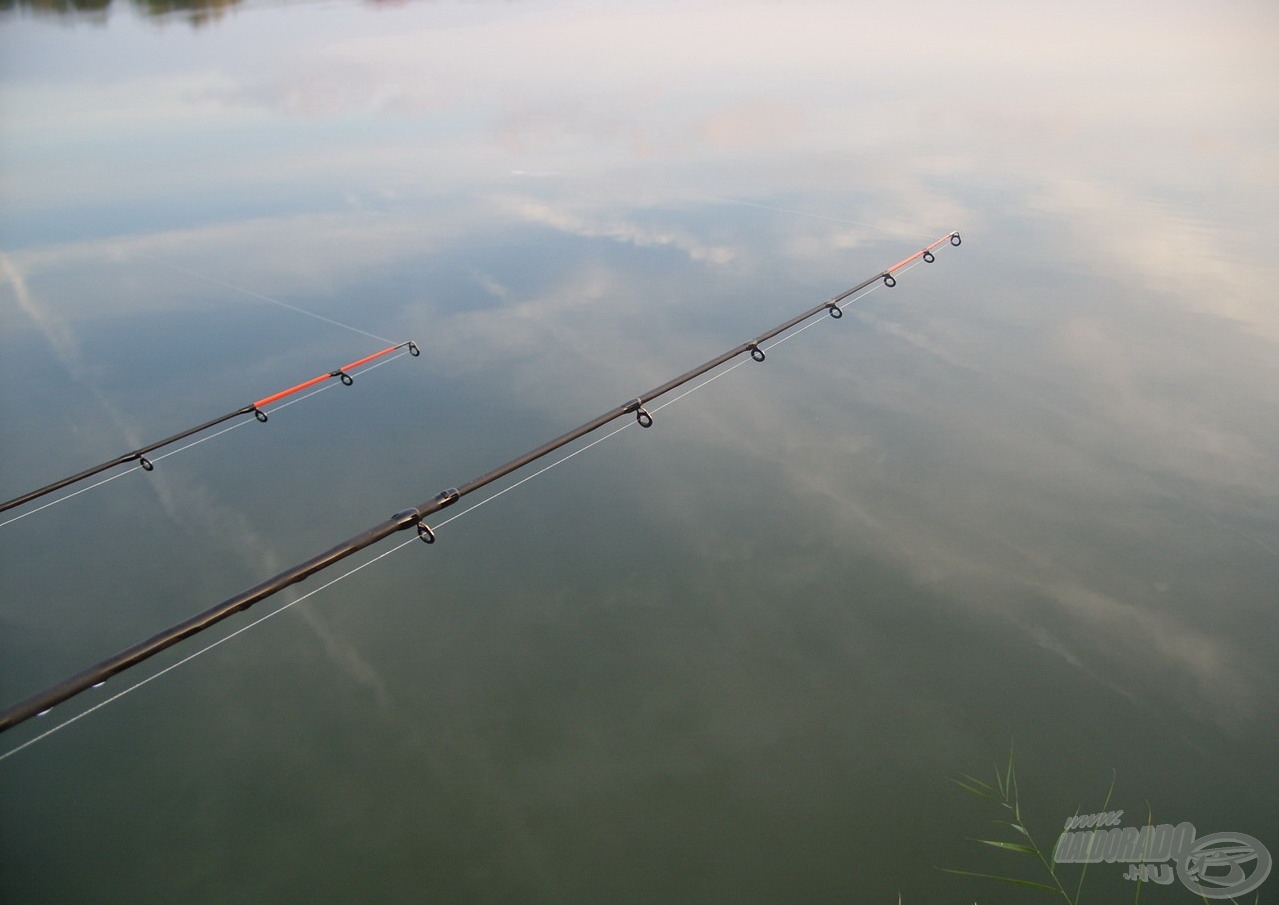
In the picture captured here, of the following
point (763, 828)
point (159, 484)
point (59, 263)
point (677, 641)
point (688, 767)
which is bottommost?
point (763, 828)

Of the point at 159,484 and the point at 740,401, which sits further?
the point at 740,401

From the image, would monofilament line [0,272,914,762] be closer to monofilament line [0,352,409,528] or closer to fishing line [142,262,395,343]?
monofilament line [0,352,409,528]

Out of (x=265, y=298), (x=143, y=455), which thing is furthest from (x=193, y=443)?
(x=265, y=298)

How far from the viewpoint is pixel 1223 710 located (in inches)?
315

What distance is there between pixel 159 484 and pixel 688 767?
899 centimetres

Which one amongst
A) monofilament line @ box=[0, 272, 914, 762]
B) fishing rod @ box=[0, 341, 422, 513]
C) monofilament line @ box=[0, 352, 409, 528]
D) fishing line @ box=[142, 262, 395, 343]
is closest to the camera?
fishing rod @ box=[0, 341, 422, 513]

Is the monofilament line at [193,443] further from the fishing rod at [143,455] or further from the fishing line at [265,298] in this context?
the fishing rod at [143,455]

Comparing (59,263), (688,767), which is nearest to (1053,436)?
(688,767)

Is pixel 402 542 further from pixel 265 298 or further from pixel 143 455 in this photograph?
pixel 265 298

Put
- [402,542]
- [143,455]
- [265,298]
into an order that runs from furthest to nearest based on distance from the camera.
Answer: [265,298] < [402,542] < [143,455]

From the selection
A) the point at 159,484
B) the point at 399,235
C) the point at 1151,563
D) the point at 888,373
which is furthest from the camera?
the point at 399,235

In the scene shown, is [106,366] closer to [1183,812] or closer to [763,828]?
[763,828]

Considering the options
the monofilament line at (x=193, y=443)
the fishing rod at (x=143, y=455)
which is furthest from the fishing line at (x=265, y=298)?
the fishing rod at (x=143, y=455)

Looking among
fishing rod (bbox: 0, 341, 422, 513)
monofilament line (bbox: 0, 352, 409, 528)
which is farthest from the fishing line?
fishing rod (bbox: 0, 341, 422, 513)
